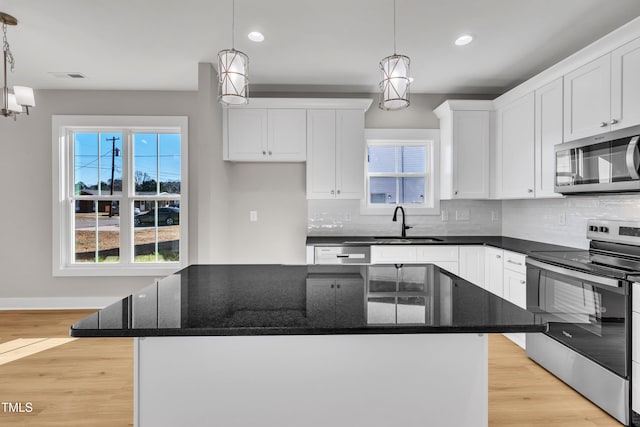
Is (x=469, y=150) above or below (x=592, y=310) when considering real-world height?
above

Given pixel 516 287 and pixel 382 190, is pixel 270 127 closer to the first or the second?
pixel 382 190

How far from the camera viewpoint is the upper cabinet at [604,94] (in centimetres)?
220

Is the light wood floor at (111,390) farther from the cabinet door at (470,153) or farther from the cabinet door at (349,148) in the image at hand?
the cabinet door at (349,148)

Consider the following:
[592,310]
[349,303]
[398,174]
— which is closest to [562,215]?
[592,310]

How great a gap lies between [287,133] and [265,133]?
236 millimetres

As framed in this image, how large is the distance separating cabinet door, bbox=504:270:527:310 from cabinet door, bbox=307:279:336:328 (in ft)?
6.42

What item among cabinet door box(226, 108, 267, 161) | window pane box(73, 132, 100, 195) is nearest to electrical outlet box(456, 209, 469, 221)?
cabinet door box(226, 108, 267, 161)

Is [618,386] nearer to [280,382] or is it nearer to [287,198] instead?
[280,382]

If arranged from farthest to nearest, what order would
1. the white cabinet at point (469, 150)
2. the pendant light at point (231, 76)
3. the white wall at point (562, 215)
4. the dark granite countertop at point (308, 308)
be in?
the white cabinet at point (469, 150) < the white wall at point (562, 215) < the pendant light at point (231, 76) < the dark granite countertop at point (308, 308)

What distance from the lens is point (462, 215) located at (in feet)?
13.8

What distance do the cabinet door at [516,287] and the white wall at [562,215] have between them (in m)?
0.66

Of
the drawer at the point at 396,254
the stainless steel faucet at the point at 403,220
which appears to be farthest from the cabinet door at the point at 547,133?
the stainless steel faucet at the point at 403,220

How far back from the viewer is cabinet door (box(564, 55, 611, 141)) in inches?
94.0

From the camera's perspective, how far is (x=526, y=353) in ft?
9.55
